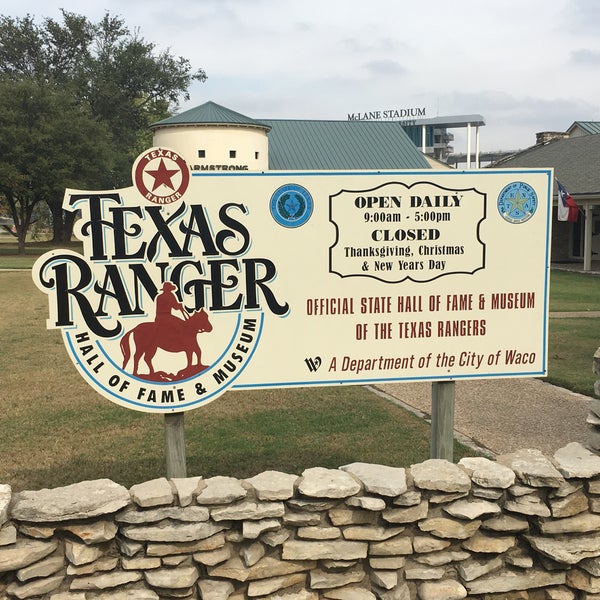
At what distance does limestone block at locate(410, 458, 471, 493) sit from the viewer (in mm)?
3559

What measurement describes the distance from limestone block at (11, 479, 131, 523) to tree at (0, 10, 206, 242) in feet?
178

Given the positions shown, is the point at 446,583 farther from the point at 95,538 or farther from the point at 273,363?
the point at 95,538

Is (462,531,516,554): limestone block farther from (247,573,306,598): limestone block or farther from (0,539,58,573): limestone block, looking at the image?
(0,539,58,573): limestone block

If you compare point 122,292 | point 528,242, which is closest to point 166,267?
point 122,292

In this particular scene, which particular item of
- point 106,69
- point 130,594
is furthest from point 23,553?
point 106,69

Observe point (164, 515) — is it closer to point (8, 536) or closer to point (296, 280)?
point (8, 536)

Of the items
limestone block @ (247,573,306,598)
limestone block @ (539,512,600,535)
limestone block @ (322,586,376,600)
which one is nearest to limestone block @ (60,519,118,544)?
limestone block @ (247,573,306,598)

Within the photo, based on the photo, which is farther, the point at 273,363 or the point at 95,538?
the point at 273,363

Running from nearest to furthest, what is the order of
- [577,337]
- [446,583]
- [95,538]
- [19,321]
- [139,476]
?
[95,538]
[446,583]
[139,476]
[577,337]
[19,321]

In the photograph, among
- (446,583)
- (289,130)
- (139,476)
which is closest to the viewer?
(446,583)

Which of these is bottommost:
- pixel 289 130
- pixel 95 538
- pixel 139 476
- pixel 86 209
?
pixel 139 476

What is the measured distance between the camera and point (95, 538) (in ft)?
10.7

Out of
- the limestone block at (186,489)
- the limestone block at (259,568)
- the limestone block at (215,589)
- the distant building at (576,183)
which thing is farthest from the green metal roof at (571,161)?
the limestone block at (215,589)

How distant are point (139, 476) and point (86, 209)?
2.52 m
